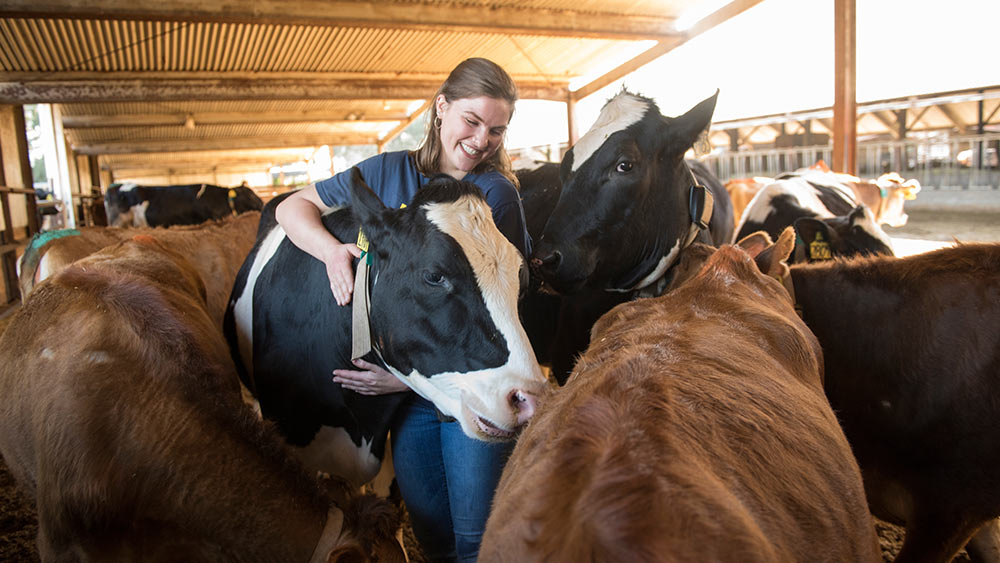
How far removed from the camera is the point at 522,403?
5.84ft

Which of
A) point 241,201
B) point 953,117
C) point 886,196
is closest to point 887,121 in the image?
point 953,117

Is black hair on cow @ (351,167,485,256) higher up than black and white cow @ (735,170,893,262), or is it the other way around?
black hair on cow @ (351,167,485,256)

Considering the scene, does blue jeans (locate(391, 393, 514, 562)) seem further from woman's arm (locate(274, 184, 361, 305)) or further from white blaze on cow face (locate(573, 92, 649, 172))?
white blaze on cow face (locate(573, 92, 649, 172))

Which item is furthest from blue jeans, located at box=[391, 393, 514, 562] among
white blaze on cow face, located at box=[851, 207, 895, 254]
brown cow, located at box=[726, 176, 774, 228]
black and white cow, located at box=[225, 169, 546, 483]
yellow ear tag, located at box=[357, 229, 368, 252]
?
brown cow, located at box=[726, 176, 774, 228]

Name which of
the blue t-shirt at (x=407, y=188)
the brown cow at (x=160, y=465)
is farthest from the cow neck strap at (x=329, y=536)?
the blue t-shirt at (x=407, y=188)

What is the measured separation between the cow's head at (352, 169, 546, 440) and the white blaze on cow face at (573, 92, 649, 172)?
1.03 meters

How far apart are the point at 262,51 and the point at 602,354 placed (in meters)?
10.1

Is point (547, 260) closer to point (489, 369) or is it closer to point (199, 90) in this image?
point (489, 369)

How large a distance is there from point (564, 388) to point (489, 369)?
44 cm

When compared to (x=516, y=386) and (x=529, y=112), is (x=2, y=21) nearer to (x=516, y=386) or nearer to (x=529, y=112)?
(x=516, y=386)

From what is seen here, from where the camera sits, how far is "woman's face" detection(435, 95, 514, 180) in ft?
7.47

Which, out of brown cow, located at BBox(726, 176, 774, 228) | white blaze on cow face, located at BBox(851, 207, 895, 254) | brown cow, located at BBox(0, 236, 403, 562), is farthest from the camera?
brown cow, located at BBox(726, 176, 774, 228)

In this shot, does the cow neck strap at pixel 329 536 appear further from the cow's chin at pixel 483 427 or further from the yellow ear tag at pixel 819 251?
the yellow ear tag at pixel 819 251

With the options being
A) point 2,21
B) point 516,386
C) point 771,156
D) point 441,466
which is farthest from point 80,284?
point 771,156
